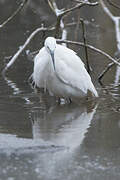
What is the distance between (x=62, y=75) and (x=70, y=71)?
187mm

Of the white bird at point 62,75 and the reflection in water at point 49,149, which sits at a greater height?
the white bird at point 62,75

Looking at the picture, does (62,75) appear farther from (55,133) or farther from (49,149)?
(49,149)

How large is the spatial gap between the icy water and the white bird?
0.69 ft

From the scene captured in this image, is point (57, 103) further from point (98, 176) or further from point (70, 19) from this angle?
point (70, 19)

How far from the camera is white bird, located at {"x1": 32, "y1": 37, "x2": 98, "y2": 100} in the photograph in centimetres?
820

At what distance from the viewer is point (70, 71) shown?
8.37 metres

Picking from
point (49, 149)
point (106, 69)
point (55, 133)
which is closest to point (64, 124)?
point (55, 133)

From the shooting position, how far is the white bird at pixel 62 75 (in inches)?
323

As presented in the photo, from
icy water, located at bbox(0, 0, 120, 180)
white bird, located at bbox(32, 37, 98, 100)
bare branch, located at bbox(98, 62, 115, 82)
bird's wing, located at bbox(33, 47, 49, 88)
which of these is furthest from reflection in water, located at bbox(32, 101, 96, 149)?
bare branch, located at bbox(98, 62, 115, 82)

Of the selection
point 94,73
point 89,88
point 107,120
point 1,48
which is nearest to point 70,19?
point 1,48

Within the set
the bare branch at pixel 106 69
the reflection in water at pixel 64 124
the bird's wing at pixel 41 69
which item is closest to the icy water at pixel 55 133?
the reflection in water at pixel 64 124

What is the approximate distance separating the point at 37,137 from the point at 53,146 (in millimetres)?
487

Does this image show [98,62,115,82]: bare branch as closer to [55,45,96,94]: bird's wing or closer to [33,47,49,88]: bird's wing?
[55,45,96,94]: bird's wing

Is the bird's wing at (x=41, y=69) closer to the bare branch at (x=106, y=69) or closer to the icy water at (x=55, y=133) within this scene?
the icy water at (x=55, y=133)
